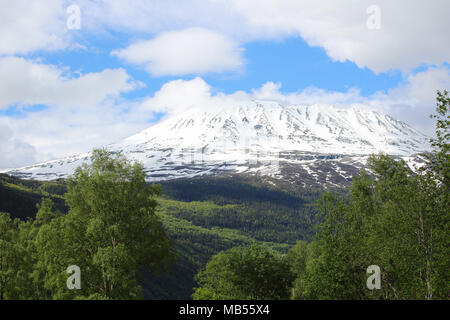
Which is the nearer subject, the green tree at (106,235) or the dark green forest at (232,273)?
the dark green forest at (232,273)

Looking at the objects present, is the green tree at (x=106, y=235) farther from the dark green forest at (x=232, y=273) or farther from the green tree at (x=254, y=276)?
the green tree at (x=254, y=276)

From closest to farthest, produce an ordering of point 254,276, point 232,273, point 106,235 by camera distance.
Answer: point 106,235 → point 232,273 → point 254,276

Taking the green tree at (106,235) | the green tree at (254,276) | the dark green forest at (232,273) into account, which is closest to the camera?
the dark green forest at (232,273)

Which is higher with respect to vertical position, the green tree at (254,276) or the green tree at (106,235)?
the green tree at (106,235)

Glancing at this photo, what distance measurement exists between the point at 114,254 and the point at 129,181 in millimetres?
8963

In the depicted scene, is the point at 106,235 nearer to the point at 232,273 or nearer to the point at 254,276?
the point at 232,273

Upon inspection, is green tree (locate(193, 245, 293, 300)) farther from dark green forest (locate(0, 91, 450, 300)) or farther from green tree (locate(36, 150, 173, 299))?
green tree (locate(36, 150, 173, 299))

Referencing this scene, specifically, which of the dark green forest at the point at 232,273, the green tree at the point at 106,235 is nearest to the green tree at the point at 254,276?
the dark green forest at the point at 232,273

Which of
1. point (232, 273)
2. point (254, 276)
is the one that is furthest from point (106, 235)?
point (254, 276)

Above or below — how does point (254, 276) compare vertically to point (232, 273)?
below

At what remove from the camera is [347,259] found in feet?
116

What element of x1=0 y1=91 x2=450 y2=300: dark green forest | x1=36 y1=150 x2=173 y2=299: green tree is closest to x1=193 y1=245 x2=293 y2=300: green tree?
x1=0 y1=91 x2=450 y2=300: dark green forest

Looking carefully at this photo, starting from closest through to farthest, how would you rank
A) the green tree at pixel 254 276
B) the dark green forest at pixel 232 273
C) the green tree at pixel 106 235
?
the dark green forest at pixel 232 273 → the green tree at pixel 106 235 → the green tree at pixel 254 276
